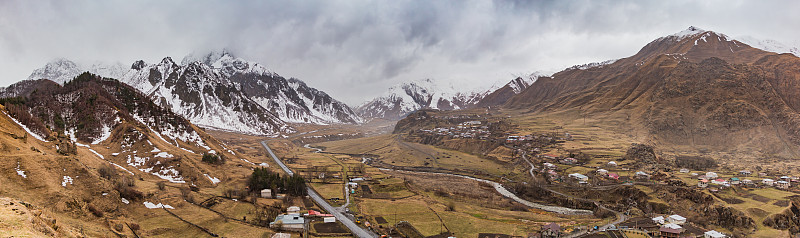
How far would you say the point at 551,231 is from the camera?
65062mm

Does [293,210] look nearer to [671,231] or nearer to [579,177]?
[671,231]

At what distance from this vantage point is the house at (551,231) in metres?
64.4

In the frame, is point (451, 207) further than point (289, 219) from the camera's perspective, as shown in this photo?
Yes

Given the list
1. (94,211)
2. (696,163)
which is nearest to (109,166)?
(94,211)

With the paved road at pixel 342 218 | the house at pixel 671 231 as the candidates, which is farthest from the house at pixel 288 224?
the house at pixel 671 231

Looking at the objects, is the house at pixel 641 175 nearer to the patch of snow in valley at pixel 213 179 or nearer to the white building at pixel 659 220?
the white building at pixel 659 220

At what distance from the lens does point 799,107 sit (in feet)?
483

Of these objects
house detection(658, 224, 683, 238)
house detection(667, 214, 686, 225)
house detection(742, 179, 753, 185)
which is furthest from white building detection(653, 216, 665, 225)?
house detection(742, 179, 753, 185)

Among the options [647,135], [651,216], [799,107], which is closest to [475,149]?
[647,135]

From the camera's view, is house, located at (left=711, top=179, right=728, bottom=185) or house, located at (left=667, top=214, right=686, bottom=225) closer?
house, located at (left=667, top=214, right=686, bottom=225)

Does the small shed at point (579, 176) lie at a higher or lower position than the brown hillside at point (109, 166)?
lower

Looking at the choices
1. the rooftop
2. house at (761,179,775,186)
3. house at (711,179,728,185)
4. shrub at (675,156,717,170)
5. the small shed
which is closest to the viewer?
the rooftop

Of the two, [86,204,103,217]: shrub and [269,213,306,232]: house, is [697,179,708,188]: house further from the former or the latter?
[86,204,103,217]: shrub

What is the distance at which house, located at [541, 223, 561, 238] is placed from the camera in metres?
64.4
